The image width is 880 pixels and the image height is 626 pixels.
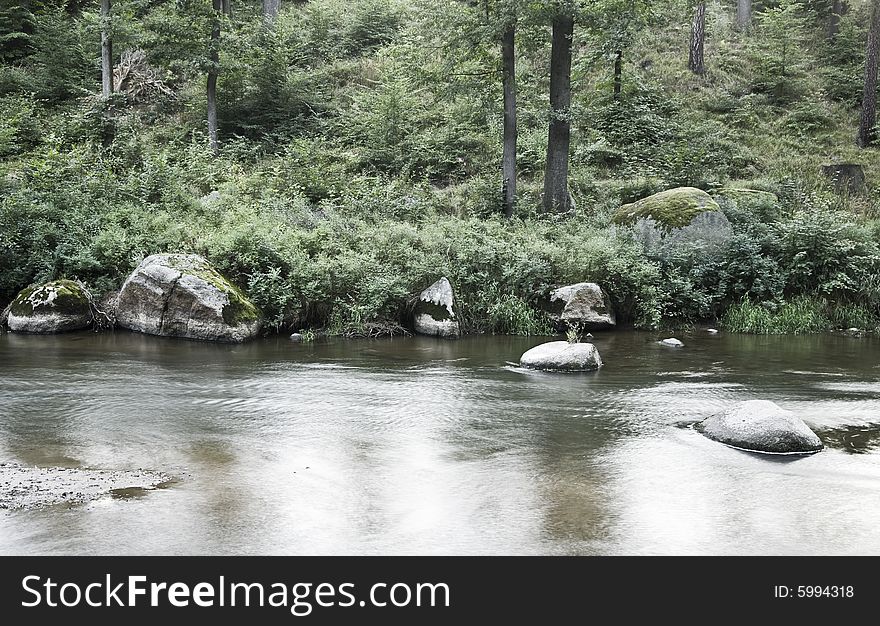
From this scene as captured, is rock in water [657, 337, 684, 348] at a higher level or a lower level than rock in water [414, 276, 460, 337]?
lower

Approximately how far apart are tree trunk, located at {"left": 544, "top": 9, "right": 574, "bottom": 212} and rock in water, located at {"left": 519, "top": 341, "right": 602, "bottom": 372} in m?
8.86

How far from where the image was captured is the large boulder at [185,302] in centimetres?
1484

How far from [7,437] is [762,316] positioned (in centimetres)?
1436

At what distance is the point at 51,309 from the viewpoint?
15375 mm

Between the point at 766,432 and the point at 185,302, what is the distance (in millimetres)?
11043

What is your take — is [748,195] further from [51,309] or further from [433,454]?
[51,309]

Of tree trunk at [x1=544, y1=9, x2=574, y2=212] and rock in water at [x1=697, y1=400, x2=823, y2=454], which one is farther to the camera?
tree trunk at [x1=544, y1=9, x2=574, y2=212]

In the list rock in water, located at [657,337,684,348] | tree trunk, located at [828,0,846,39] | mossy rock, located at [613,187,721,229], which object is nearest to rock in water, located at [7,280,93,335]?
rock in water, located at [657,337,684,348]

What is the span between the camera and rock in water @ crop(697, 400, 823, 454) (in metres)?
7.75

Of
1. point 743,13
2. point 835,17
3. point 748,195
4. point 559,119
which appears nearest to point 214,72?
point 559,119

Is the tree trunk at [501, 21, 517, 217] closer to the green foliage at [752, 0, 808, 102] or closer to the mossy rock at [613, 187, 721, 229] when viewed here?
the mossy rock at [613, 187, 721, 229]
